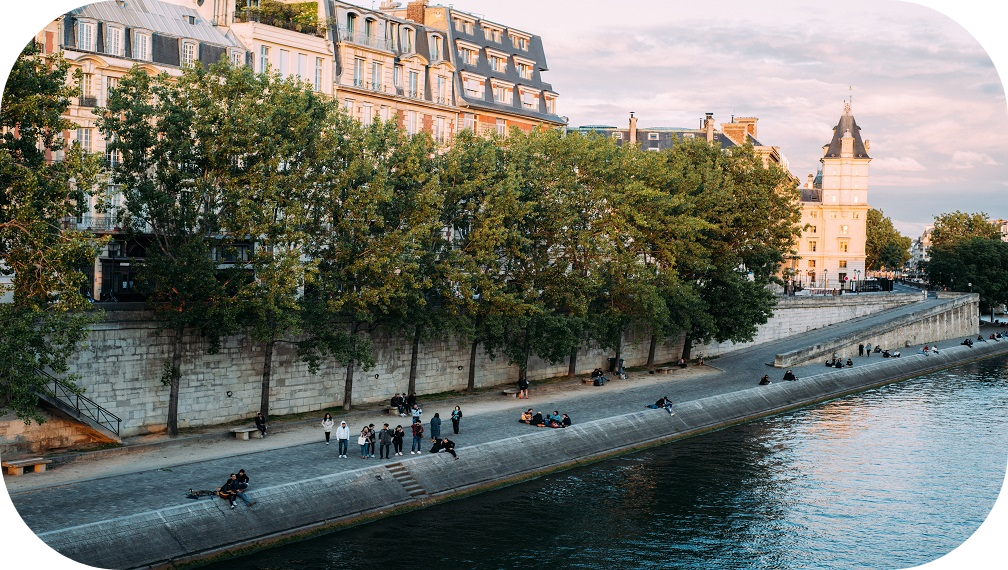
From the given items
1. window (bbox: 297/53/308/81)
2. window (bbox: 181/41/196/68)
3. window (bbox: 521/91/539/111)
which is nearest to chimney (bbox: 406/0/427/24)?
window (bbox: 521/91/539/111)

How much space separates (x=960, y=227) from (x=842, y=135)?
42.6m

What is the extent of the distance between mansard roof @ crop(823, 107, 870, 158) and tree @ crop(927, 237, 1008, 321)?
20133 mm

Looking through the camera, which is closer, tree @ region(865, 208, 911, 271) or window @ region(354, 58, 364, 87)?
window @ region(354, 58, 364, 87)

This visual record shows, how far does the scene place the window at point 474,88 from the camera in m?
84.3

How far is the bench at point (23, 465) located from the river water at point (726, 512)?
9.90m

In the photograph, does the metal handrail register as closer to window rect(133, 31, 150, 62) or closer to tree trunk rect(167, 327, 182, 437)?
tree trunk rect(167, 327, 182, 437)

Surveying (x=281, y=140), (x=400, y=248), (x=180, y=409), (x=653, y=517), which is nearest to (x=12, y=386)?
(x=180, y=409)

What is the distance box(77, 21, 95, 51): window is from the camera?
57.7 meters

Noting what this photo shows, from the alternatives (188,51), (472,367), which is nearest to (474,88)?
(188,51)

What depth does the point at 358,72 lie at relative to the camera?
72.6m

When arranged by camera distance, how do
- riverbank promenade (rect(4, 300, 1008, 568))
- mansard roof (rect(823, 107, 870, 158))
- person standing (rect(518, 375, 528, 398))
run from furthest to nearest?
mansard roof (rect(823, 107, 870, 158)), person standing (rect(518, 375, 528, 398)), riverbank promenade (rect(4, 300, 1008, 568))

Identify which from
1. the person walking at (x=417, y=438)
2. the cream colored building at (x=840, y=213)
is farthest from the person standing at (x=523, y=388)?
the cream colored building at (x=840, y=213)

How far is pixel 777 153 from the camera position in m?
161

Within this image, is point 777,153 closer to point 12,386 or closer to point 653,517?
point 653,517
